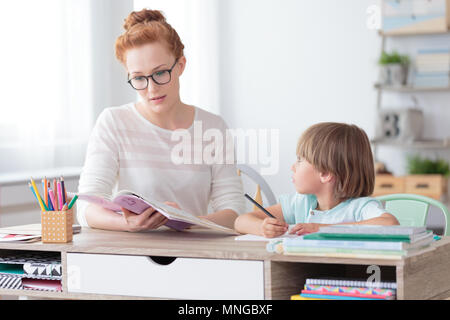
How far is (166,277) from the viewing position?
137 centimetres

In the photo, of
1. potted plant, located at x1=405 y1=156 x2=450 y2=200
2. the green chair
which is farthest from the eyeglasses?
potted plant, located at x1=405 y1=156 x2=450 y2=200

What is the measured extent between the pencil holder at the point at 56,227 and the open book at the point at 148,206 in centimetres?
7

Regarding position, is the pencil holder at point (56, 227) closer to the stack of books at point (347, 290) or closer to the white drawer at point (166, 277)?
the white drawer at point (166, 277)

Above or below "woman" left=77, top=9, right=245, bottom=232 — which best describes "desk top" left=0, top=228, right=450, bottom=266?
below

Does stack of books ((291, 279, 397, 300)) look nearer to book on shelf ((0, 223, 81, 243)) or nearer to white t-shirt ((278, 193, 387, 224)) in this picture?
white t-shirt ((278, 193, 387, 224))

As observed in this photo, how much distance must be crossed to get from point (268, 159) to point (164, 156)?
279 centimetres

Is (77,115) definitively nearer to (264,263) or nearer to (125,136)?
(125,136)

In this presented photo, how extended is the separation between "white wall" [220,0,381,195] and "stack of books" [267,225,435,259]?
11.0ft

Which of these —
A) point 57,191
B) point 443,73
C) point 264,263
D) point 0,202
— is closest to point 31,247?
point 57,191

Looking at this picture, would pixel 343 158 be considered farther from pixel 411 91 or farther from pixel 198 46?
pixel 198 46

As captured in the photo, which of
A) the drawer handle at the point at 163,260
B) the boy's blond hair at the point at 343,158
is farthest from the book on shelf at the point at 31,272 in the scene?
the boy's blond hair at the point at 343,158

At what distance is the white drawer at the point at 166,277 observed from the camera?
4.26 feet

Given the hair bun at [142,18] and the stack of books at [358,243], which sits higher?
the hair bun at [142,18]

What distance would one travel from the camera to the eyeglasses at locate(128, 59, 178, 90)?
6.25 ft
